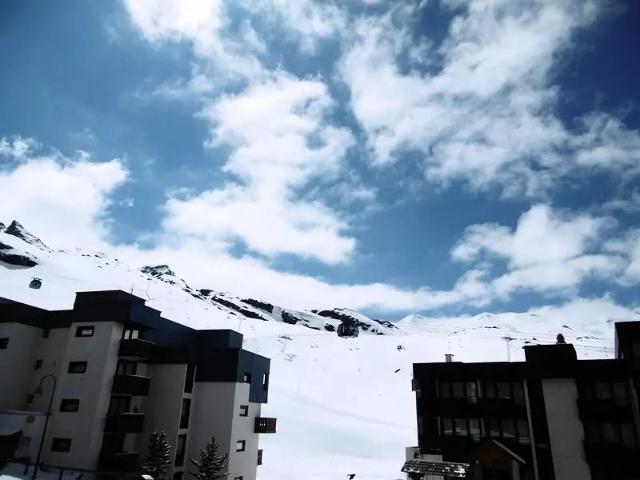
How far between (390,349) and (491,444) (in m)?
111

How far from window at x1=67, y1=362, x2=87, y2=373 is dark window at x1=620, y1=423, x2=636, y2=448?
142ft

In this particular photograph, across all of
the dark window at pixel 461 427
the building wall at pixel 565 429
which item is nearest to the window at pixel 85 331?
the dark window at pixel 461 427

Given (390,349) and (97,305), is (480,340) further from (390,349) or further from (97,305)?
(97,305)

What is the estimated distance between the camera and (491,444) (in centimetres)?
3925

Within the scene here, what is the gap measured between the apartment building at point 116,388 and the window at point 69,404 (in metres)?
0.08

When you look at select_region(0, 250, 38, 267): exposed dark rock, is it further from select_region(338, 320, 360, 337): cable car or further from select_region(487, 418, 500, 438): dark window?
select_region(487, 418, 500, 438): dark window

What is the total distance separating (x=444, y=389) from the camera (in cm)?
4497

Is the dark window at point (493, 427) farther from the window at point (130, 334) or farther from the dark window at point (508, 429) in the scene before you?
the window at point (130, 334)

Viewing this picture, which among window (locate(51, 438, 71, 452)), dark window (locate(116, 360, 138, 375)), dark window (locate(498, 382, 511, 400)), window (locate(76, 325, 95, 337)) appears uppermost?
window (locate(76, 325, 95, 337))

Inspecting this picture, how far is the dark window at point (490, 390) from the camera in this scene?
141 ft

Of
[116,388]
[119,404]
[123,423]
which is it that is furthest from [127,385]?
[123,423]

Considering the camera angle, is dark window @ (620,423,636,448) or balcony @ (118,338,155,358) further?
balcony @ (118,338,155,358)

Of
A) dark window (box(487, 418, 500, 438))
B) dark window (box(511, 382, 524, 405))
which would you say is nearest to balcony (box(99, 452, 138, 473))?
dark window (box(487, 418, 500, 438))

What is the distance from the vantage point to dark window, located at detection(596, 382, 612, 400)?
3984 centimetres
